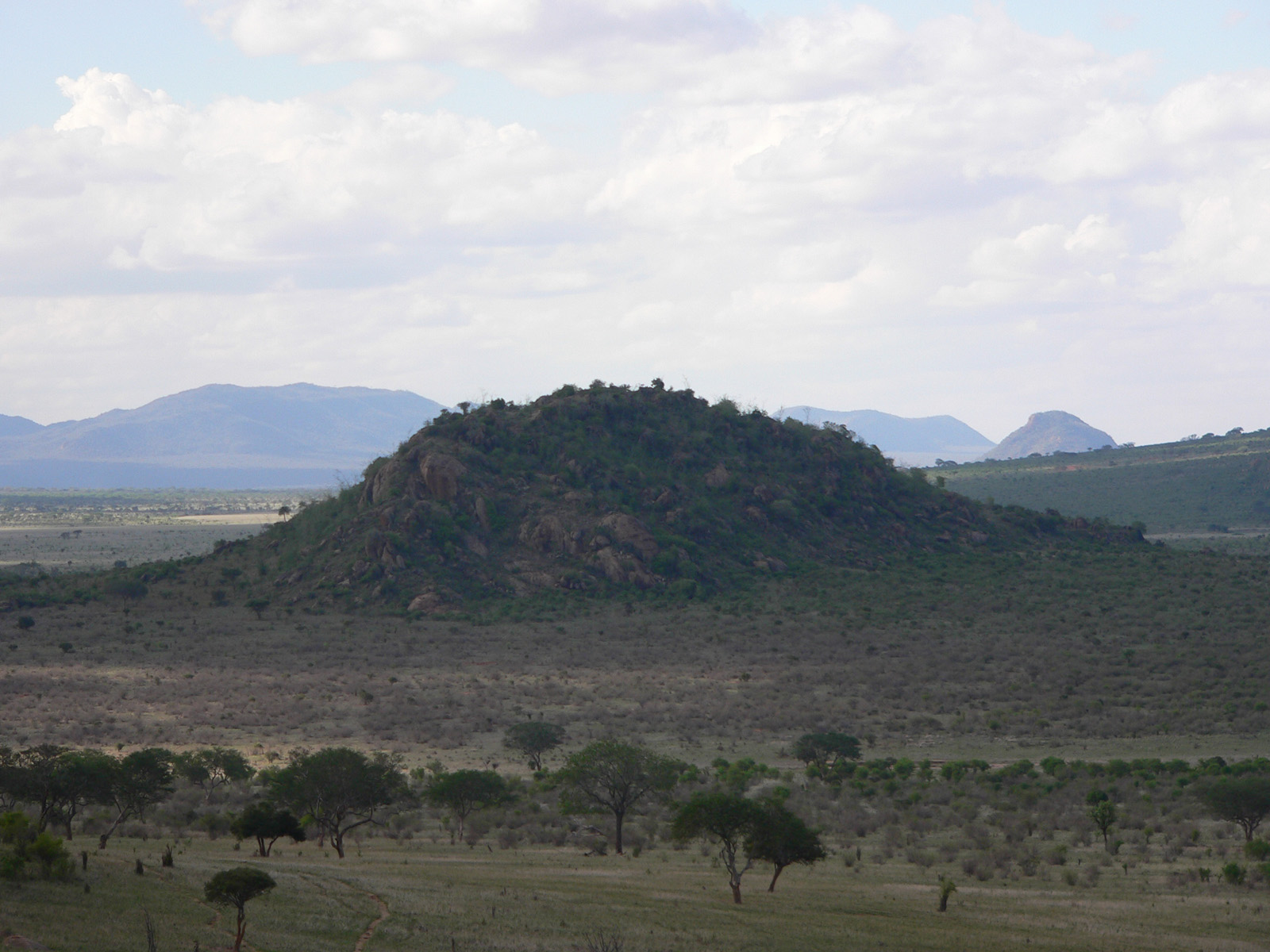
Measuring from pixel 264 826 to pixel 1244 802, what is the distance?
2752 centimetres

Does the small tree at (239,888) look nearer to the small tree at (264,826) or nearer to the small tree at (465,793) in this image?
the small tree at (264,826)

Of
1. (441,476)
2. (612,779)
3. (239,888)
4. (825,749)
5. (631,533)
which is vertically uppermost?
(441,476)

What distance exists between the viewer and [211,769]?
43.3 metres

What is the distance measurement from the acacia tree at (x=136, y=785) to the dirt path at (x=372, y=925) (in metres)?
9.71

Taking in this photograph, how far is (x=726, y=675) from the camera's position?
219 ft

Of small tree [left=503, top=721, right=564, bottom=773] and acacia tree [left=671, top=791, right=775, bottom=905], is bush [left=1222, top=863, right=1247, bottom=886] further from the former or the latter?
small tree [left=503, top=721, right=564, bottom=773]

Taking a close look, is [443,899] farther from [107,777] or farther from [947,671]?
[947,671]

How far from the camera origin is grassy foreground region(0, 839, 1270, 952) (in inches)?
885

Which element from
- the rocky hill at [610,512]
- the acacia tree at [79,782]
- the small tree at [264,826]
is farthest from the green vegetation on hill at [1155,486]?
the acacia tree at [79,782]

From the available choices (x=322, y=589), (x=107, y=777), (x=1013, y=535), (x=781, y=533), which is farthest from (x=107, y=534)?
(x=107, y=777)

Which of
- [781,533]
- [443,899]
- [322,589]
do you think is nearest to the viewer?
[443,899]

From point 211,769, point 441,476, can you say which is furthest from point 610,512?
point 211,769

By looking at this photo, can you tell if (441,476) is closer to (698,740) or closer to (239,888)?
(698,740)

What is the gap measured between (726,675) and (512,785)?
27.1m
